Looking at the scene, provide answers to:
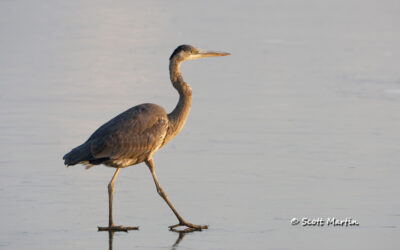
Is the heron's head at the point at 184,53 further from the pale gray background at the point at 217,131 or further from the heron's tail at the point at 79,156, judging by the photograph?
the heron's tail at the point at 79,156

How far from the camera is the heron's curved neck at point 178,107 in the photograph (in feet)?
30.4

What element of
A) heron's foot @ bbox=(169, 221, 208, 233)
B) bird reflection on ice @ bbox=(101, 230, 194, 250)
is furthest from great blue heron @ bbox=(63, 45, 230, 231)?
bird reflection on ice @ bbox=(101, 230, 194, 250)

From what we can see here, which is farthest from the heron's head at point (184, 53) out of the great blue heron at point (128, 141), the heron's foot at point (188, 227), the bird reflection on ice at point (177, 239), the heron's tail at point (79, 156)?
the bird reflection on ice at point (177, 239)

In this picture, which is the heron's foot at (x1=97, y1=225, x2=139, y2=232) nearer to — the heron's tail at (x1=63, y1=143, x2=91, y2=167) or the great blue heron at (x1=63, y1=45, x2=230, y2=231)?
the great blue heron at (x1=63, y1=45, x2=230, y2=231)

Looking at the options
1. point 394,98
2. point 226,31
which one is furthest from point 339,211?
point 226,31

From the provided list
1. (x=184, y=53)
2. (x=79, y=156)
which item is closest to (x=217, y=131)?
(x=184, y=53)

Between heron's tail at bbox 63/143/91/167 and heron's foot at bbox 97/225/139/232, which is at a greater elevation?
heron's tail at bbox 63/143/91/167

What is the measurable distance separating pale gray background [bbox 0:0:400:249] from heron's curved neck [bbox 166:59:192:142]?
669 mm

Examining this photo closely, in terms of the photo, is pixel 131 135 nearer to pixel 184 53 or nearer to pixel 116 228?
pixel 116 228

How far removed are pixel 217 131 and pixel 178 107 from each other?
10.2 ft

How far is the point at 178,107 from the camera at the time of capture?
943 centimetres

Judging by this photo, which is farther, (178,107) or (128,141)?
(178,107)

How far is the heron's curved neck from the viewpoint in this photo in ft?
30.4

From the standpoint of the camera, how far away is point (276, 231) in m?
8.12
